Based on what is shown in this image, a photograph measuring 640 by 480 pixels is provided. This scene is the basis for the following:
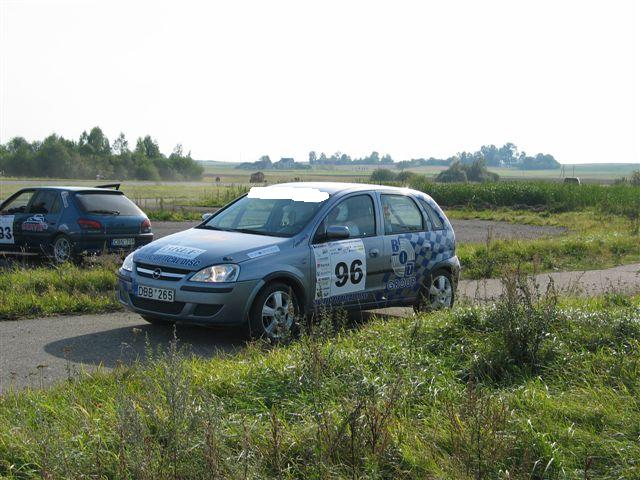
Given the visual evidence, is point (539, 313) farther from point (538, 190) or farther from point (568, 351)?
point (538, 190)

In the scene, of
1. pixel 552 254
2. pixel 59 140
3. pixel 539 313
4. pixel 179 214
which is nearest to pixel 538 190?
pixel 179 214

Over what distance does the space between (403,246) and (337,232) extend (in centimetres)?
120

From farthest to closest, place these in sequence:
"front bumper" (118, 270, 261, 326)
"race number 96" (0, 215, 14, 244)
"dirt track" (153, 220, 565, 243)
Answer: "dirt track" (153, 220, 565, 243), "race number 96" (0, 215, 14, 244), "front bumper" (118, 270, 261, 326)

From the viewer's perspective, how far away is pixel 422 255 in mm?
10203

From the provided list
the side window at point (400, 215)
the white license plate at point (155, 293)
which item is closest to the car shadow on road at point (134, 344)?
the white license plate at point (155, 293)

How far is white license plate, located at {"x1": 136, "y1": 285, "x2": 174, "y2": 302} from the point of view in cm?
848

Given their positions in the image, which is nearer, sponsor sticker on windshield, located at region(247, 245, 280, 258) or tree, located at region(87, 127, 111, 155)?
sponsor sticker on windshield, located at region(247, 245, 280, 258)

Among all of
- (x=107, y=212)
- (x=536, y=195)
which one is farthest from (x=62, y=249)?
(x=536, y=195)

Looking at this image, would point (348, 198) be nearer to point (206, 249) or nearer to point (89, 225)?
point (206, 249)

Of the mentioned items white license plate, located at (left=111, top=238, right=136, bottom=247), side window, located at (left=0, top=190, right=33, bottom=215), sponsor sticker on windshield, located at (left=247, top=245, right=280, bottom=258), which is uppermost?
side window, located at (left=0, top=190, right=33, bottom=215)

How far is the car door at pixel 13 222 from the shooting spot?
1569 cm

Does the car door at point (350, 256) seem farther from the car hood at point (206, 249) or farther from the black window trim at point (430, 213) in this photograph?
the black window trim at point (430, 213)

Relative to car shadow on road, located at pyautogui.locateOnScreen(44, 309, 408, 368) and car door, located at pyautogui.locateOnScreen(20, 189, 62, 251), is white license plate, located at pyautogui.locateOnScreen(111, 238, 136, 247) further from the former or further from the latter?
car shadow on road, located at pyautogui.locateOnScreen(44, 309, 408, 368)

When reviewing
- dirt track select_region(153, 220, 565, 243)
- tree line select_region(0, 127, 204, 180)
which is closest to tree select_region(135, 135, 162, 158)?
tree line select_region(0, 127, 204, 180)
